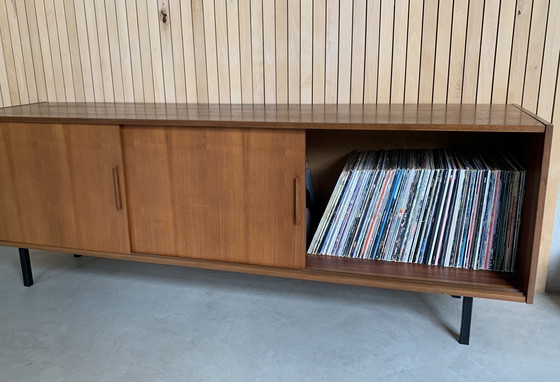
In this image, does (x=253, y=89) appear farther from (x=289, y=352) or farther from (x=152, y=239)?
(x=289, y=352)

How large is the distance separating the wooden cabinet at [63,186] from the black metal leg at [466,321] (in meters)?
1.06

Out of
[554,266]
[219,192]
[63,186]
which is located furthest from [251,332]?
[554,266]

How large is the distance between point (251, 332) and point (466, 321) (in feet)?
2.11

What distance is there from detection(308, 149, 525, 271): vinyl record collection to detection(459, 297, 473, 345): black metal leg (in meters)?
0.10

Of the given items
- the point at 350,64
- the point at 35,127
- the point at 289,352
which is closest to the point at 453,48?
the point at 350,64

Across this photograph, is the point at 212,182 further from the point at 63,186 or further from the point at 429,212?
the point at 429,212

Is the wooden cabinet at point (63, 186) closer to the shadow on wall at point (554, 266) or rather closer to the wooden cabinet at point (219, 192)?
the wooden cabinet at point (219, 192)

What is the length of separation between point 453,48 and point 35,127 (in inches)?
54.0

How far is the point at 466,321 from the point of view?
145cm

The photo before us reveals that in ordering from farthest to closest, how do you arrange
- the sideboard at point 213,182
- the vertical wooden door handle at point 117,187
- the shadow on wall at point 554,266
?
the shadow on wall at point 554,266 < the vertical wooden door handle at point 117,187 < the sideboard at point 213,182

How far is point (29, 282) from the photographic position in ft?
6.13

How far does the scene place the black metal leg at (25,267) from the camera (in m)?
1.81

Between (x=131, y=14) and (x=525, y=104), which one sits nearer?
(x=525, y=104)

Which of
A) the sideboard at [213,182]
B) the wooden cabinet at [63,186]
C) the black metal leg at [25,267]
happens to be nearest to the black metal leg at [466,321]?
the sideboard at [213,182]
